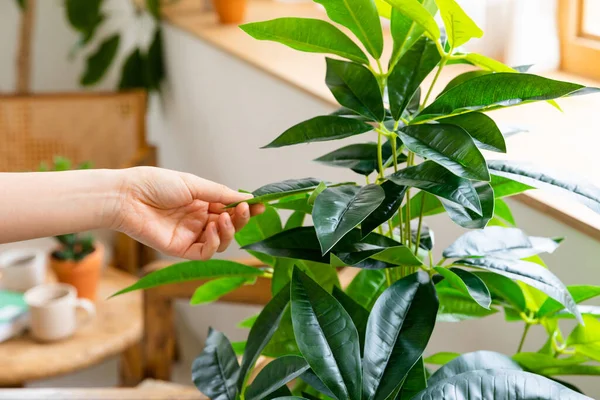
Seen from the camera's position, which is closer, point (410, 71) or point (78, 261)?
point (410, 71)

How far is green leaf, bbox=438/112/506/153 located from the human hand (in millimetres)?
257

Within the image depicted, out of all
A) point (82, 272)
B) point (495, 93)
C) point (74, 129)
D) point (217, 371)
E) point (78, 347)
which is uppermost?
point (495, 93)

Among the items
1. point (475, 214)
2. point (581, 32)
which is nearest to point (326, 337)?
point (475, 214)

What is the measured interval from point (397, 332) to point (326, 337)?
62 millimetres

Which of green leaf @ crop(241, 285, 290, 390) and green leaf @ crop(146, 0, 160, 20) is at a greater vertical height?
green leaf @ crop(146, 0, 160, 20)

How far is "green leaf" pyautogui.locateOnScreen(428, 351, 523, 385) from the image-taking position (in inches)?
26.6

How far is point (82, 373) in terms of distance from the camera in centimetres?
236

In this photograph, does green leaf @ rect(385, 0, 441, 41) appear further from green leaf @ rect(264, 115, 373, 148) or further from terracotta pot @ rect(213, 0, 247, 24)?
terracotta pot @ rect(213, 0, 247, 24)

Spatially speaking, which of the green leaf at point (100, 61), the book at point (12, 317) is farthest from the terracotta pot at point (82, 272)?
the green leaf at point (100, 61)

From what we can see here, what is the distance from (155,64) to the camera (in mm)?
2418

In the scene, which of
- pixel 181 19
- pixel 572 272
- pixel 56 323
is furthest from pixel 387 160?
pixel 181 19

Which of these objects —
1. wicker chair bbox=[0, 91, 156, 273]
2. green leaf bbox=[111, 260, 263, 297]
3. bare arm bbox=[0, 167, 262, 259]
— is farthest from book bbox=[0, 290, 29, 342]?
green leaf bbox=[111, 260, 263, 297]

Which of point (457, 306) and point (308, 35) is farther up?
point (308, 35)

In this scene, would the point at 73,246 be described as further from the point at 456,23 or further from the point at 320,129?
the point at 456,23
